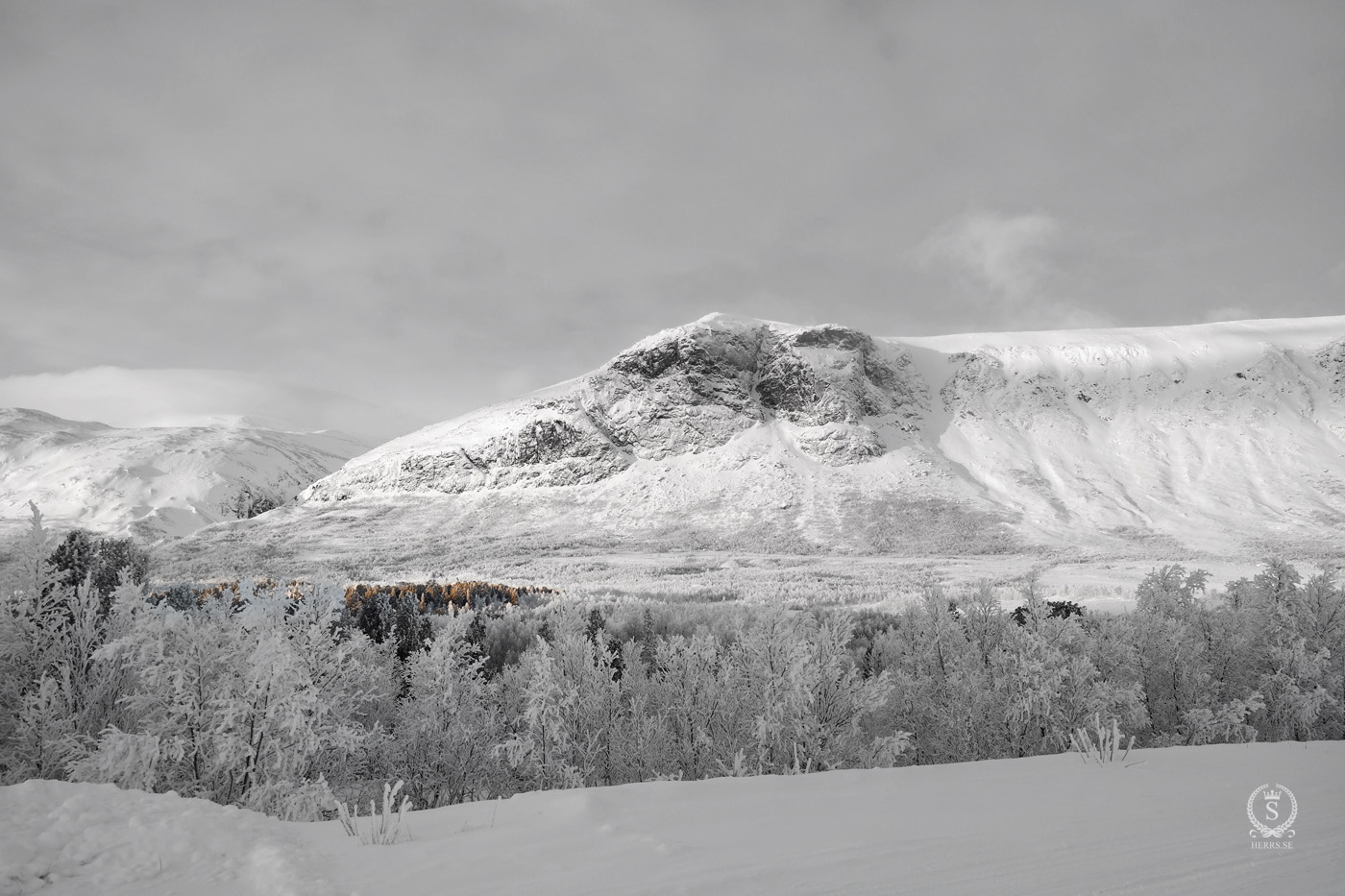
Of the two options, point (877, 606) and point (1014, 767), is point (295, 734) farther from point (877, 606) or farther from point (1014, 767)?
point (877, 606)

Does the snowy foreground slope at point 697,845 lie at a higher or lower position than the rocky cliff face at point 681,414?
lower

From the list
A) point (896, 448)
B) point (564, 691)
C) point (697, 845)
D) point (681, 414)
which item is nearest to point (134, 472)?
point (681, 414)

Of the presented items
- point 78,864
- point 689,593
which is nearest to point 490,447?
point 689,593

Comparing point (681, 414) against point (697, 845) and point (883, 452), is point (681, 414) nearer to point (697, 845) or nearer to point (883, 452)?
point (883, 452)

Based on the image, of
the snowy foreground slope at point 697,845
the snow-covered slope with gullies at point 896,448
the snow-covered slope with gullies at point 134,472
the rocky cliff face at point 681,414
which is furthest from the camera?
the snow-covered slope with gullies at point 134,472

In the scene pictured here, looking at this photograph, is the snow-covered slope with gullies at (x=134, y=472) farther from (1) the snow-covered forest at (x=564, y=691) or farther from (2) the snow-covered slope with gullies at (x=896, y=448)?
(1) the snow-covered forest at (x=564, y=691)

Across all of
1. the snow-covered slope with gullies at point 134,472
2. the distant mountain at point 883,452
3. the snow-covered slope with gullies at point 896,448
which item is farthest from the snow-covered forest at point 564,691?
the snow-covered slope with gullies at point 134,472

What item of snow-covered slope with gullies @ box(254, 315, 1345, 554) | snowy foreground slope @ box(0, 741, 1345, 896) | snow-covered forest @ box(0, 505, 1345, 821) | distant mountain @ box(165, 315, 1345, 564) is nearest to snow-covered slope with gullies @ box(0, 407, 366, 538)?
distant mountain @ box(165, 315, 1345, 564)
